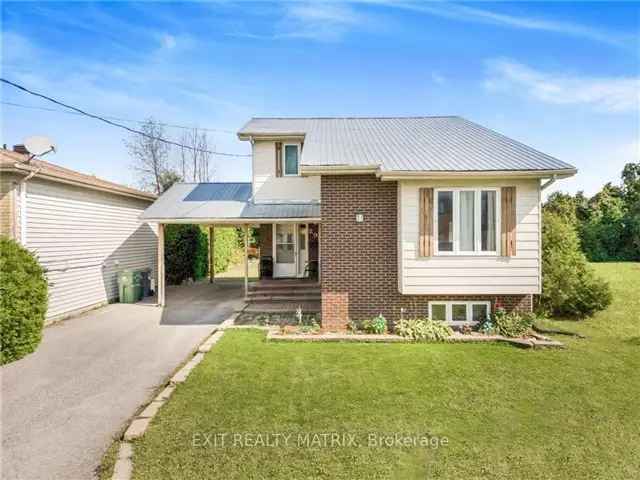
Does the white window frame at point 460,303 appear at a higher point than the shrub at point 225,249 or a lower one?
lower

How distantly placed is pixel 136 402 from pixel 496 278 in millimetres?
7314

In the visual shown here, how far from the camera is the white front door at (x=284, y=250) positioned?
13.9 m

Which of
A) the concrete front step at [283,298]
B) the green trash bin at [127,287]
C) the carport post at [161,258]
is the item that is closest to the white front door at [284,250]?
the concrete front step at [283,298]

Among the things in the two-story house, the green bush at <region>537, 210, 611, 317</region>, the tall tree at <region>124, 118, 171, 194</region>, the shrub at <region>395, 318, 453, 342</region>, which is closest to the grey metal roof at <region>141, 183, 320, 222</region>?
the two-story house

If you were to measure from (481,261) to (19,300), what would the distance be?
9184 mm

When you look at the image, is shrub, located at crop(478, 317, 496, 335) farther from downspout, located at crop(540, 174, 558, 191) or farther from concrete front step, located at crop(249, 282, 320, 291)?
concrete front step, located at crop(249, 282, 320, 291)

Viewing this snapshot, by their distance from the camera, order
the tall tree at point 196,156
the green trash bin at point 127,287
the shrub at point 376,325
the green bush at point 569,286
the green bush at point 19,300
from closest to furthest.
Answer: the green bush at point 19,300, the shrub at point 376,325, the green bush at point 569,286, the green trash bin at point 127,287, the tall tree at point 196,156

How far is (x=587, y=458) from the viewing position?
3.74 m

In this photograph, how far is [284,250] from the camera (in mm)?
13922

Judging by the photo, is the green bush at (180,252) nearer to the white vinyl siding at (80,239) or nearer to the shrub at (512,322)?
the white vinyl siding at (80,239)

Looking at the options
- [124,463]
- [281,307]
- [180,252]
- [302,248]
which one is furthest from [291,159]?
[124,463]

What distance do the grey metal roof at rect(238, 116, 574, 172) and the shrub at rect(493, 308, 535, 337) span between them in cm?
335

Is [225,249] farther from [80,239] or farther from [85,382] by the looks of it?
[85,382]

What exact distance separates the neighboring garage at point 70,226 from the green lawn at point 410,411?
5.94 meters
